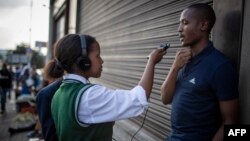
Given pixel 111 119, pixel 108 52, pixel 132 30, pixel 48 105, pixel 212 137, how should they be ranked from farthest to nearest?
pixel 108 52, pixel 132 30, pixel 48 105, pixel 212 137, pixel 111 119

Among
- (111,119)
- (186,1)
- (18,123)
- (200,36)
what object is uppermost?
(186,1)

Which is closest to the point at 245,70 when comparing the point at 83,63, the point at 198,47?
the point at 198,47

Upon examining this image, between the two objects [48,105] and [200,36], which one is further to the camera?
[48,105]

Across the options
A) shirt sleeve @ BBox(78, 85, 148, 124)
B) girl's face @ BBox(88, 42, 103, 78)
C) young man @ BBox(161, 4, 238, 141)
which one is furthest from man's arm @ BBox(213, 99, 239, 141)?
girl's face @ BBox(88, 42, 103, 78)

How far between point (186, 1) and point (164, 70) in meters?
0.88

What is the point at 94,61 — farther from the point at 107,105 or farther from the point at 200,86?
the point at 200,86

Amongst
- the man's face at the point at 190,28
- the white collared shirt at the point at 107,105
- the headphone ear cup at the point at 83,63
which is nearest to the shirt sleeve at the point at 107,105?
the white collared shirt at the point at 107,105

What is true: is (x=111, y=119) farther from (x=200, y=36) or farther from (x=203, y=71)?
(x=200, y=36)

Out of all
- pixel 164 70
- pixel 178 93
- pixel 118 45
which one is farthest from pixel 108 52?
pixel 178 93

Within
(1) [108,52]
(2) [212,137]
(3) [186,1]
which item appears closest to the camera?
(2) [212,137]

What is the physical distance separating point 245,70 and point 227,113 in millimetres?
395

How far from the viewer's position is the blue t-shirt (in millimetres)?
2207

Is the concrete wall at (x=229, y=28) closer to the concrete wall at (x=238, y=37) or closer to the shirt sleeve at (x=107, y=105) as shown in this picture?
the concrete wall at (x=238, y=37)

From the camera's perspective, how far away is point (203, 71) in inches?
90.4
